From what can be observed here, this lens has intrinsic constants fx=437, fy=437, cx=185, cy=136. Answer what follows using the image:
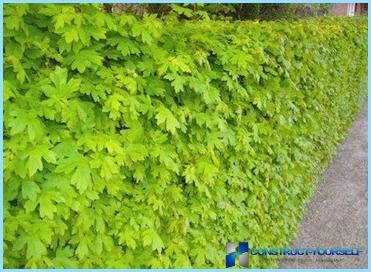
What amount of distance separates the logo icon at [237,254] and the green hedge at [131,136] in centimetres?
8

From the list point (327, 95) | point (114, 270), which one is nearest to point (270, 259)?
point (114, 270)

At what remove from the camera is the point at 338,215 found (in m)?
6.09

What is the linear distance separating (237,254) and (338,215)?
2767 millimetres

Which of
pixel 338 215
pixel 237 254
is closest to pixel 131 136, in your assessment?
pixel 237 254

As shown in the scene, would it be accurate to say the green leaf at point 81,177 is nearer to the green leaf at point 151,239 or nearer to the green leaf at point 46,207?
the green leaf at point 46,207

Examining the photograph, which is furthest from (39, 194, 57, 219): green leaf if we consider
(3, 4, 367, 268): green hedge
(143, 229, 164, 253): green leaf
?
(143, 229, 164, 253): green leaf

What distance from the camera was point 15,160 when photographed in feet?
6.82

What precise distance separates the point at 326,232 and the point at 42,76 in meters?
4.53

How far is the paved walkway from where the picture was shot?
513 centimetres

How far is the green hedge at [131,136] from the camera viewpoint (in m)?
2.16

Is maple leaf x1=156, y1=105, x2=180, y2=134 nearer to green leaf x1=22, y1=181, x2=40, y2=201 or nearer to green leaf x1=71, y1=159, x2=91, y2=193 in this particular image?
green leaf x1=71, y1=159, x2=91, y2=193

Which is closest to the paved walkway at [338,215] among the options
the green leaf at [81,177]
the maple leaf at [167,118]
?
the maple leaf at [167,118]

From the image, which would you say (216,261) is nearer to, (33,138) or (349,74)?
(33,138)

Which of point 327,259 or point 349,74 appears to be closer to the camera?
point 327,259
